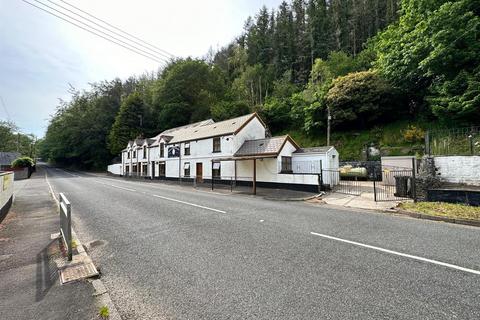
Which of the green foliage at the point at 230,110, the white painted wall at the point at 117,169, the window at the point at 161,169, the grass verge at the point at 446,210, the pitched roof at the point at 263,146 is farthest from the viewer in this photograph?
the white painted wall at the point at 117,169

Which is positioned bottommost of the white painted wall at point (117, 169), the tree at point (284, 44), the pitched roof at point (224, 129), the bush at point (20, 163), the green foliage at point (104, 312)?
the green foliage at point (104, 312)

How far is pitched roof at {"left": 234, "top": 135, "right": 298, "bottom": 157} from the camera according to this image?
19386 millimetres

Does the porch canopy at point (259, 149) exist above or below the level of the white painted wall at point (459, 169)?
above

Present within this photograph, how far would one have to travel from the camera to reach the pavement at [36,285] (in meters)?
3.24

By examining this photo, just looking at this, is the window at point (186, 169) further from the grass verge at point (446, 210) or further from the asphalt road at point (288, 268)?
the grass verge at point (446, 210)

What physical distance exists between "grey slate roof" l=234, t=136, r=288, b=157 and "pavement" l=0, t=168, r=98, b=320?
1491 centimetres

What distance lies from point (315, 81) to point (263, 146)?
89.9 ft

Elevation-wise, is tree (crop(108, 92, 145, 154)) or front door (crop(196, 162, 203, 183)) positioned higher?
tree (crop(108, 92, 145, 154))

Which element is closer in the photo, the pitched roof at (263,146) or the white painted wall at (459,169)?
the white painted wall at (459,169)

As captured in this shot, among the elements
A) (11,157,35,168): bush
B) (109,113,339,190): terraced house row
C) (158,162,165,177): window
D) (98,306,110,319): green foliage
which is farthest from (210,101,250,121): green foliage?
(98,306,110,319): green foliage

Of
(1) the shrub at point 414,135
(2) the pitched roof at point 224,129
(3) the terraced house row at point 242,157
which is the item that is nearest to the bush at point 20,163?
(3) the terraced house row at point 242,157

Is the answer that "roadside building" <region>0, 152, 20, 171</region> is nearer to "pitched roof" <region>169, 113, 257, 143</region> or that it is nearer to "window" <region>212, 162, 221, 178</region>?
"pitched roof" <region>169, 113, 257, 143</region>

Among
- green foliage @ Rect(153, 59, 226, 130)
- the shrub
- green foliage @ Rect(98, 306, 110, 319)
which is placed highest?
green foliage @ Rect(153, 59, 226, 130)

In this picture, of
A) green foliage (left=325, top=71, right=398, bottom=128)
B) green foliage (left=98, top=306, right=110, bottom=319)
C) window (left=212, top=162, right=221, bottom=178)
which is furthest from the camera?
green foliage (left=325, top=71, right=398, bottom=128)
